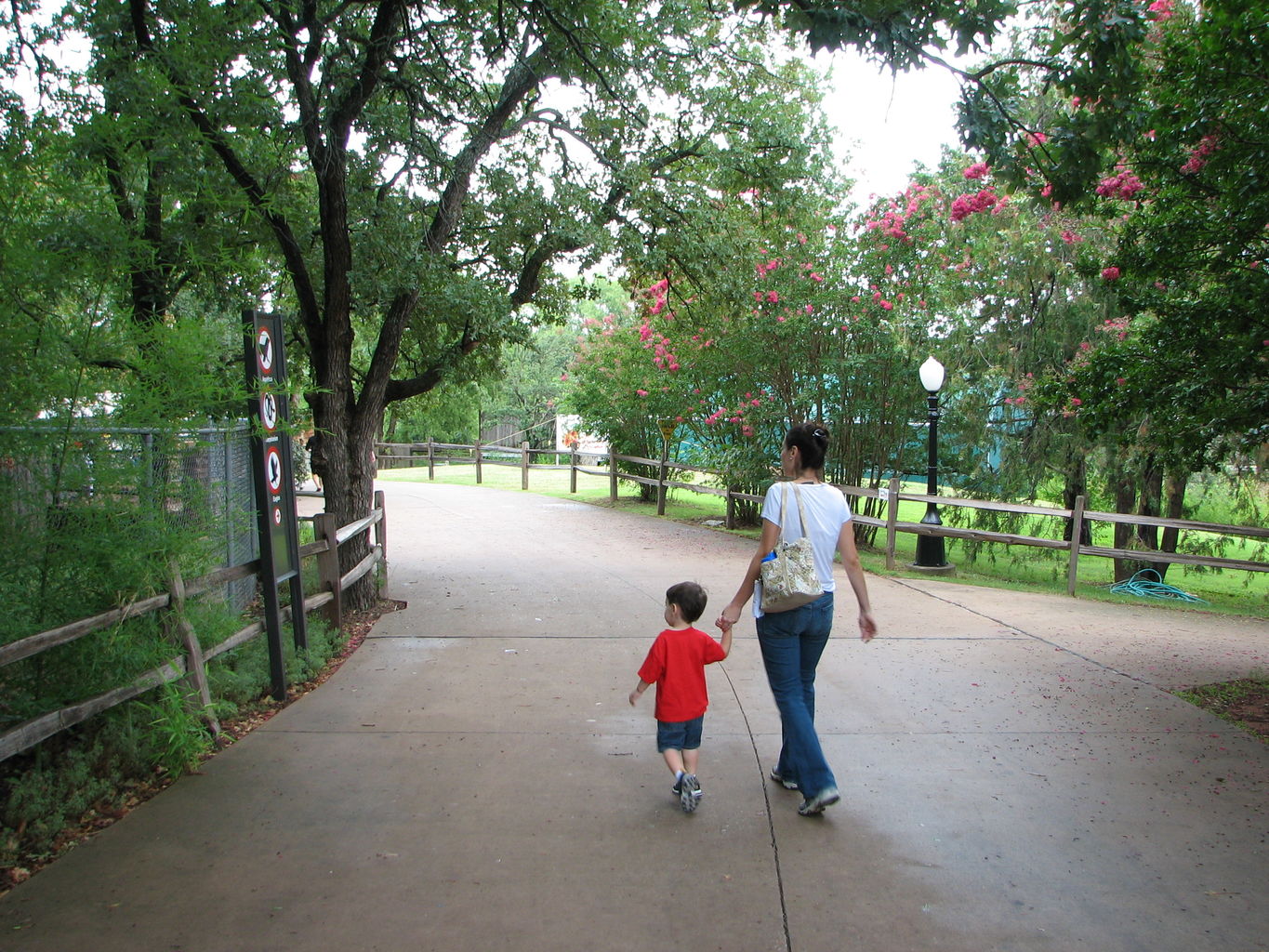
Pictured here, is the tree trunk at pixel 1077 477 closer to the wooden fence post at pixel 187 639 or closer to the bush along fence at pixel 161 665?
the bush along fence at pixel 161 665

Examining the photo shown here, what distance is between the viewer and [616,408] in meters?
19.2

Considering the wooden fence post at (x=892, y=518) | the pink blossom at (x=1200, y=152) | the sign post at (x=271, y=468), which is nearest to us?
the sign post at (x=271, y=468)

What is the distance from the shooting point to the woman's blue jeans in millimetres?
4062

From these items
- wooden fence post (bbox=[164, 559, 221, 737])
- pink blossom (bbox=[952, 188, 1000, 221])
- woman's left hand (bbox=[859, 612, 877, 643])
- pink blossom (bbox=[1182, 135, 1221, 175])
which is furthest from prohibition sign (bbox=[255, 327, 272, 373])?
pink blossom (bbox=[952, 188, 1000, 221])

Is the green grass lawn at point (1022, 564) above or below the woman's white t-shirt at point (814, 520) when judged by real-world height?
below

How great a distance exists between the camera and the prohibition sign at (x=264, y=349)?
5289 mm

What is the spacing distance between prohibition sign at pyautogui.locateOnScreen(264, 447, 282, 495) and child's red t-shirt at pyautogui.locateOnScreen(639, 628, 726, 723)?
109 inches

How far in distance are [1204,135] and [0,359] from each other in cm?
672

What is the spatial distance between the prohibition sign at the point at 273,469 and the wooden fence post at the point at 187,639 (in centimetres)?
97

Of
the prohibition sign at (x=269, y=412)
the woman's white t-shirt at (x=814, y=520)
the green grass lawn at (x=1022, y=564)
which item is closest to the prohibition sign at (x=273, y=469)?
the prohibition sign at (x=269, y=412)

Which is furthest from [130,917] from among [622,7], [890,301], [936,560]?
[890,301]

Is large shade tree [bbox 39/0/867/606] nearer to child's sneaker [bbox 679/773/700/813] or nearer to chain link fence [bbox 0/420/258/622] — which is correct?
chain link fence [bbox 0/420/258/622]

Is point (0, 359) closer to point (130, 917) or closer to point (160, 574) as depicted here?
point (160, 574)

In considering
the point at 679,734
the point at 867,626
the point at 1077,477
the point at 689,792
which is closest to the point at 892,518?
the point at 1077,477
